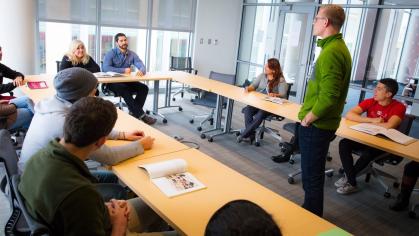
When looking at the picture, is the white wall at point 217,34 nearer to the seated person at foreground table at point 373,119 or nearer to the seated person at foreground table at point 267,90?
the seated person at foreground table at point 267,90

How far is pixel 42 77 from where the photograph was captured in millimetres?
4078

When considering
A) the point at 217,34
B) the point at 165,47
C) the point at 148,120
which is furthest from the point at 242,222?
the point at 217,34

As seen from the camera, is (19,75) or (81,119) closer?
(81,119)

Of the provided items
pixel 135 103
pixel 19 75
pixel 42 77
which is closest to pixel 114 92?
pixel 135 103

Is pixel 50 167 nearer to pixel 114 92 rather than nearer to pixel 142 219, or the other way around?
pixel 142 219

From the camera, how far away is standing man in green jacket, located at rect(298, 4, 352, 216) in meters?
2.17

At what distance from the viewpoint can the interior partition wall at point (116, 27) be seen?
5.54 metres

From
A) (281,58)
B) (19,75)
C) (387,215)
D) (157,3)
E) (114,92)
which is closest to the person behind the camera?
(387,215)

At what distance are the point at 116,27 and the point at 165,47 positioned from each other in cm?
126

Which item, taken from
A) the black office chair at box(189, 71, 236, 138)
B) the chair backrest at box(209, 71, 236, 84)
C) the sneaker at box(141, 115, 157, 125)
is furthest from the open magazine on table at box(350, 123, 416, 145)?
the sneaker at box(141, 115, 157, 125)

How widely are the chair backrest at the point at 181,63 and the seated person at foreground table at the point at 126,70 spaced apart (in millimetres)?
1716

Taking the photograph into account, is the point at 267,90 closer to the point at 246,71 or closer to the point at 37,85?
the point at 37,85

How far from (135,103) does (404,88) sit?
4.22m

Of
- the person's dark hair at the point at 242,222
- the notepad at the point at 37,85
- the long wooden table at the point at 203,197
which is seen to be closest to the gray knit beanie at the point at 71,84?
the long wooden table at the point at 203,197
